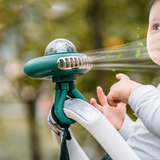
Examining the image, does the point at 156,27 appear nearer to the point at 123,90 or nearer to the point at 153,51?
the point at 153,51

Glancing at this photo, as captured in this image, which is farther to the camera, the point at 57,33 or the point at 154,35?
the point at 57,33

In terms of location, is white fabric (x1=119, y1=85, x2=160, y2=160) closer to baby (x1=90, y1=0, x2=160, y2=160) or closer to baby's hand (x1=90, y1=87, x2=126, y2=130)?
baby (x1=90, y1=0, x2=160, y2=160)

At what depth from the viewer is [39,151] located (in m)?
2.57

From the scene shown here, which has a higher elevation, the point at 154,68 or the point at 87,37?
the point at 87,37

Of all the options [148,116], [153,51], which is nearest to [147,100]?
[148,116]

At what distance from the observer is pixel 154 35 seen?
45cm

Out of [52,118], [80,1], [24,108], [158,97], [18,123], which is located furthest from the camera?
[18,123]

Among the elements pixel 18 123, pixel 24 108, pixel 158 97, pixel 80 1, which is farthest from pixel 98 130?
pixel 18 123

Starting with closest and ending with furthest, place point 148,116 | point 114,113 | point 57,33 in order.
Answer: point 148,116 → point 114,113 → point 57,33

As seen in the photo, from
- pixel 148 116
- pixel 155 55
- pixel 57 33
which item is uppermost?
pixel 57 33

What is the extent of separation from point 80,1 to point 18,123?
90.6 inches

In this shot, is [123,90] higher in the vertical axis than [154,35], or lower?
lower

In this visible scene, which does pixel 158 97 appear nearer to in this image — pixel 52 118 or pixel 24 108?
pixel 52 118

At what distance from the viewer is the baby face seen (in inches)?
17.1
